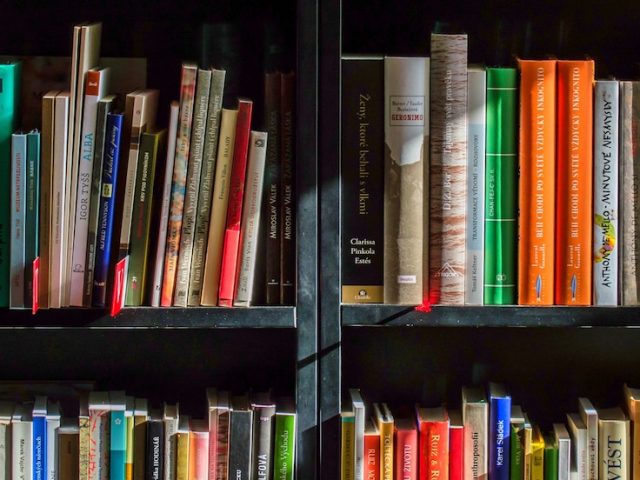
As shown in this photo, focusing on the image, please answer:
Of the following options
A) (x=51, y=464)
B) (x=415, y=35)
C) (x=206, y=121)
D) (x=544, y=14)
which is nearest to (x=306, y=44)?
(x=206, y=121)

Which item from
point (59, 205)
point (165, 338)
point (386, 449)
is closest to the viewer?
point (59, 205)

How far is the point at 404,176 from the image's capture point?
1.47 meters

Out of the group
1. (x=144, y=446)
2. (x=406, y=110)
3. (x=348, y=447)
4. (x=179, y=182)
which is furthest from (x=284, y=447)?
(x=406, y=110)

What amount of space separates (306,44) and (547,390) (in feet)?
2.55

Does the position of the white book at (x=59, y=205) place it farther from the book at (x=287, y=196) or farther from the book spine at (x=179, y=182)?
the book at (x=287, y=196)

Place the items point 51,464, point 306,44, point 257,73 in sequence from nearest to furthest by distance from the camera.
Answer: point 306,44
point 51,464
point 257,73

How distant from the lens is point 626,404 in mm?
1627

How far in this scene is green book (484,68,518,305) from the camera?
149 cm

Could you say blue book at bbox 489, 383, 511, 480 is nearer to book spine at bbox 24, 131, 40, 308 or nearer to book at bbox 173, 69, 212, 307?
book at bbox 173, 69, 212, 307

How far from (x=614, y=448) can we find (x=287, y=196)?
650 millimetres

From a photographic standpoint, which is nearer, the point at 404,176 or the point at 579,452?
the point at 404,176

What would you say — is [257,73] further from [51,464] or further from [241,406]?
[51,464]

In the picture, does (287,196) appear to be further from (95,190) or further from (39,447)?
(39,447)

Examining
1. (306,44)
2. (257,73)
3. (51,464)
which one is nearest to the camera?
(306,44)
